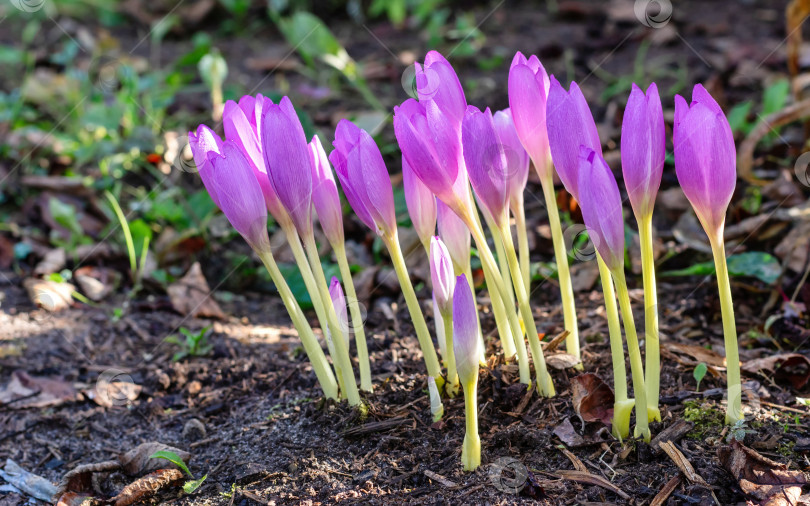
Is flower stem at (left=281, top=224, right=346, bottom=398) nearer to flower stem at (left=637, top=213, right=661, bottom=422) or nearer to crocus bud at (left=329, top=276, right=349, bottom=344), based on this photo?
crocus bud at (left=329, top=276, right=349, bottom=344)

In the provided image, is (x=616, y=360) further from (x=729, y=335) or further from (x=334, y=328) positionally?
(x=334, y=328)

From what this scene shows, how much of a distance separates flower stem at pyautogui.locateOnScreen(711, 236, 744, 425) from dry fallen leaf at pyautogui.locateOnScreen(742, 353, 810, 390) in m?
0.29

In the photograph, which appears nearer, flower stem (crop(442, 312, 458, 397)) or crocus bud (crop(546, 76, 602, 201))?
crocus bud (crop(546, 76, 602, 201))

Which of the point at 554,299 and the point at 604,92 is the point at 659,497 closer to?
the point at 554,299

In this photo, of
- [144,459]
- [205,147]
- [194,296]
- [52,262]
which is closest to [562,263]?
[205,147]

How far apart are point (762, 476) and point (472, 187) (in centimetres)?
68

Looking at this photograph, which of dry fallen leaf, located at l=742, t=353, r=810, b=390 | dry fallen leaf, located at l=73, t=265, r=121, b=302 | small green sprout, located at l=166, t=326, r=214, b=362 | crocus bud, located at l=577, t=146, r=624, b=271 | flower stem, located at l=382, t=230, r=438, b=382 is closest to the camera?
crocus bud, located at l=577, t=146, r=624, b=271

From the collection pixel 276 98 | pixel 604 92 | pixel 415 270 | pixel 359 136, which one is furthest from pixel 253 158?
pixel 604 92

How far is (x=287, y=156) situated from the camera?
1.30m


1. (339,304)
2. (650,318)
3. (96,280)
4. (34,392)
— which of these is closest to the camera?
(650,318)

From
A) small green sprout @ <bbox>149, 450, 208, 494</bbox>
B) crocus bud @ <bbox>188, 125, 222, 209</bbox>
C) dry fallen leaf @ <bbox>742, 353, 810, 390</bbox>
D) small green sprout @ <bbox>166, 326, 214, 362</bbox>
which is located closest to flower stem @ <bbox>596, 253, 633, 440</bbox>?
dry fallen leaf @ <bbox>742, 353, 810, 390</bbox>

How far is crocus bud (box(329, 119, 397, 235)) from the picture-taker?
1311mm

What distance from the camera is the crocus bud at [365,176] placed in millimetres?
1311

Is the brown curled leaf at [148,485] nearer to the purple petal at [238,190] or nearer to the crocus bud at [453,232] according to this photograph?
the purple petal at [238,190]
